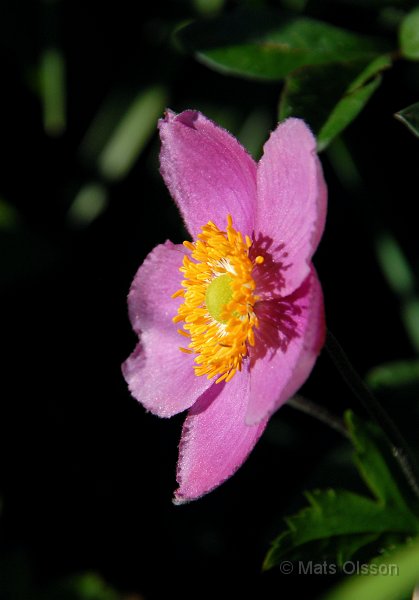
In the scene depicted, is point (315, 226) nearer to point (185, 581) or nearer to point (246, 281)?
point (246, 281)

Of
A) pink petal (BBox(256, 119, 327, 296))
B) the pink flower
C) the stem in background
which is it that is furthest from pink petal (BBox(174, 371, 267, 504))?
pink petal (BBox(256, 119, 327, 296))

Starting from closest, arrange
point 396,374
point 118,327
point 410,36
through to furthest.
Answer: point 410,36 < point 396,374 < point 118,327

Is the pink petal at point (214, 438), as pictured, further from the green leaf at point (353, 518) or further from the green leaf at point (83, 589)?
the green leaf at point (83, 589)

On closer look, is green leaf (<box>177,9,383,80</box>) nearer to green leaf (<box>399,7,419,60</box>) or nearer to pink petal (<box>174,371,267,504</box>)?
green leaf (<box>399,7,419,60</box>)

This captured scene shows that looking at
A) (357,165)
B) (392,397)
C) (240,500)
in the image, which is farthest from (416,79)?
(240,500)

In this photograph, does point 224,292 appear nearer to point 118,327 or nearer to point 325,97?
point 325,97

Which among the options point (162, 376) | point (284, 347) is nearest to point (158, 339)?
point (162, 376)

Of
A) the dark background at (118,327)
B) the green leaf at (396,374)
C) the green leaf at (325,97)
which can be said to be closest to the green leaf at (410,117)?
the green leaf at (325,97)
